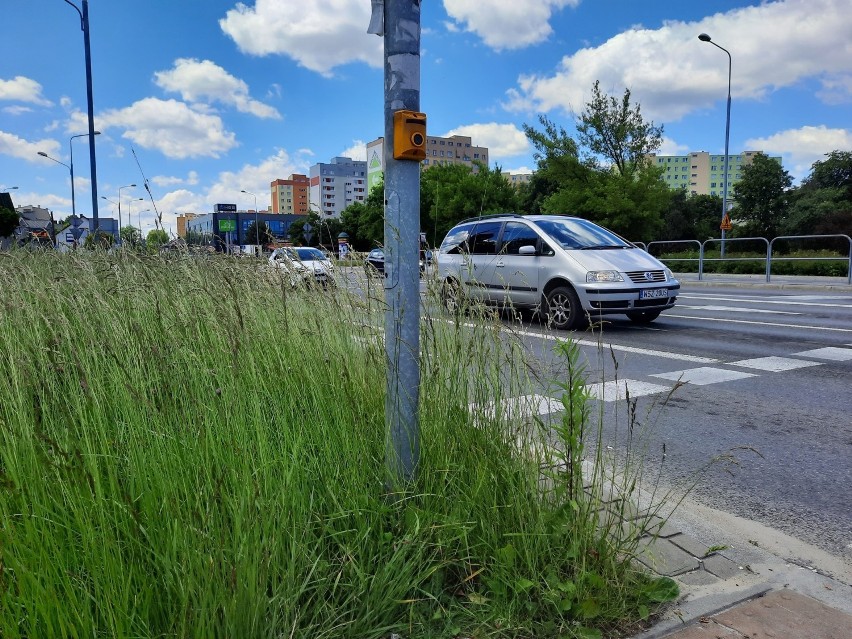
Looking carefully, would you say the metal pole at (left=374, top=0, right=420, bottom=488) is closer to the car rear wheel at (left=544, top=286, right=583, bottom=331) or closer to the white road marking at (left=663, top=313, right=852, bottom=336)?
the car rear wheel at (left=544, top=286, right=583, bottom=331)

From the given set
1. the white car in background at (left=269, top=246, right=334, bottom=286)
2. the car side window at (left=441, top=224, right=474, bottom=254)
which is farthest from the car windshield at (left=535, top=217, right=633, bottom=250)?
the white car in background at (left=269, top=246, right=334, bottom=286)

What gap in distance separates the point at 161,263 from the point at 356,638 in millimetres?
3843

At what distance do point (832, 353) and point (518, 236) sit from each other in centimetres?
470

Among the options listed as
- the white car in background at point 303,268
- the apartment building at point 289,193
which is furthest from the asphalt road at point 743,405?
the apartment building at point 289,193

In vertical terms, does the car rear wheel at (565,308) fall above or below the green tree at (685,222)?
below

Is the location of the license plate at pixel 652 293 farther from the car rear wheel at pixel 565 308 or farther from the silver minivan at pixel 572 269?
the car rear wheel at pixel 565 308

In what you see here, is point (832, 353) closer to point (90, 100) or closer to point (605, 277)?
point (605, 277)

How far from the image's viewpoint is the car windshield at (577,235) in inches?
392

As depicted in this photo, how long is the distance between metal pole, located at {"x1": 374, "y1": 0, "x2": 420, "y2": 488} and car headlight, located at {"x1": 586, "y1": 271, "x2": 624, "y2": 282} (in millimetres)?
7269

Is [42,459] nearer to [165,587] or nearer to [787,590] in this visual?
[165,587]

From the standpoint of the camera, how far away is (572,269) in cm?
949

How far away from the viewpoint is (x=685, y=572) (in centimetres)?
242

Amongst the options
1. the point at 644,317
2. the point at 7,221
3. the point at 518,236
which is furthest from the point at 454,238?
the point at 7,221

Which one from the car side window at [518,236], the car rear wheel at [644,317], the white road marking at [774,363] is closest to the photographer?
the white road marking at [774,363]
